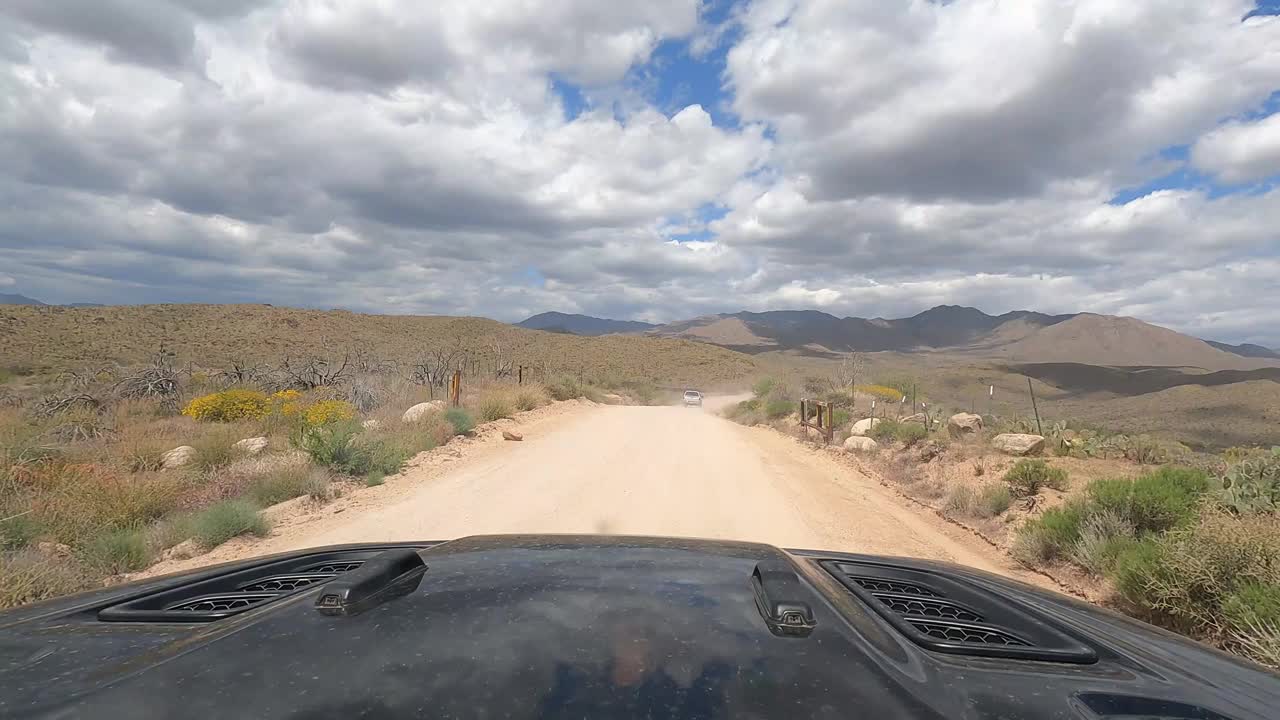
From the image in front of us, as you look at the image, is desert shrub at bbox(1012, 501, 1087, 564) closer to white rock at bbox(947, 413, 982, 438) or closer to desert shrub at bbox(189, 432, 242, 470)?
white rock at bbox(947, 413, 982, 438)

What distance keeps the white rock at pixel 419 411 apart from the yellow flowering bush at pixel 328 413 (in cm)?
122

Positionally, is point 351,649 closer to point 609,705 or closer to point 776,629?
point 609,705

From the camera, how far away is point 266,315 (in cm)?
6956

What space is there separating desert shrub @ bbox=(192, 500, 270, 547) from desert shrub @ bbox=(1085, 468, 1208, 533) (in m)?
10.1

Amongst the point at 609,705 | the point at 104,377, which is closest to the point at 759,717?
the point at 609,705

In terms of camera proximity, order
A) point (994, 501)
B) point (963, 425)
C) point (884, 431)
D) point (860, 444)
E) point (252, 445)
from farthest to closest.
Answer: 1. point (884, 431)
2. point (860, 444)
3. point (963, 425)
4. point (252, 445)
5. point (994, 501)

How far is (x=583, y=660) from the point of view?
4.48 feet

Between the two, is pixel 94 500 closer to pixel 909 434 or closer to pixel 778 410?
pixel 909 434

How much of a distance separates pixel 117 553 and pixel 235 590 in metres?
5.93

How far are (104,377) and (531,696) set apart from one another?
24.1 meters

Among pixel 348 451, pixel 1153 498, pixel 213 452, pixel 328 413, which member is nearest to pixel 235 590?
pixel 1153 498

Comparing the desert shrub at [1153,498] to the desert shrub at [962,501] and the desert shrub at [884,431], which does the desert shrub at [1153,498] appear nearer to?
the desert shrub at [962,501]

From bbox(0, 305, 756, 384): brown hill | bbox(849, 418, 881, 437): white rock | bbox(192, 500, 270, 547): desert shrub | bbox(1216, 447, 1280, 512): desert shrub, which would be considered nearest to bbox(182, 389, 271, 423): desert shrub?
bbox(192, 500, 270, 547): desert shrub

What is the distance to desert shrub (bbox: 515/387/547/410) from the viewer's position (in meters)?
22.0
